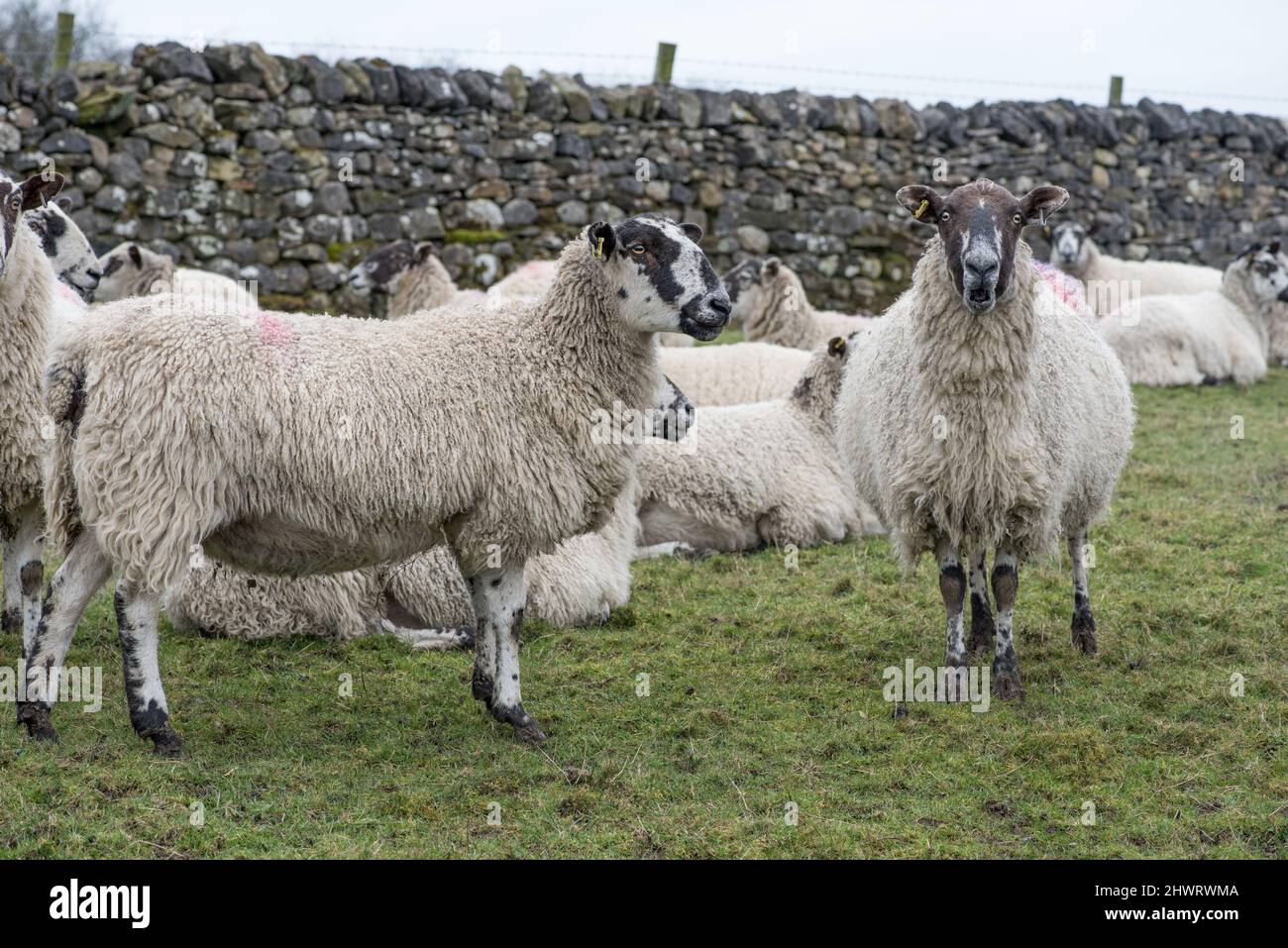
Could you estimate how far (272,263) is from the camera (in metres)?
15.4

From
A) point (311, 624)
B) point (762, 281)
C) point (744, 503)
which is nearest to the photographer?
point (311, 624)

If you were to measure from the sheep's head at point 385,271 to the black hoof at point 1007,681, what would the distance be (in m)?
7.92

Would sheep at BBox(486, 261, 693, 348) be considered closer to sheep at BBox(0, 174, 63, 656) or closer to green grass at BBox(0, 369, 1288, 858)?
green grass at BBox(0, 369, 1288, 858)

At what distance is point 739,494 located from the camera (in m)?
9.04

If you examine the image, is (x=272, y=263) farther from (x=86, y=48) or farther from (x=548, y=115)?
(x=86, y=48)

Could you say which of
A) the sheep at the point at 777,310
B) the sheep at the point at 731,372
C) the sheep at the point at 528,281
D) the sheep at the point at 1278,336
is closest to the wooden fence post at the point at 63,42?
the sheep at the point at 528,281

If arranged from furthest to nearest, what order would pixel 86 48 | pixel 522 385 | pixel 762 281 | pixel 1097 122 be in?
pixel 86 48 < pixel 1097 122 < pixel 762 281 < pixel 522 385

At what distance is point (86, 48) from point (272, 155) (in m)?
21.2

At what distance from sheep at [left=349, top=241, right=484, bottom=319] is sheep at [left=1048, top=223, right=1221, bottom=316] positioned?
7.54 m

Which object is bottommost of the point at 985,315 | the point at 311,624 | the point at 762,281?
the point at 311,624

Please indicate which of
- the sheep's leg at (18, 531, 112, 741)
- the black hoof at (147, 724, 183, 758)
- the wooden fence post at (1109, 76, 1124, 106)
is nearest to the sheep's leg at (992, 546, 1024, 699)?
the black hoof at (147, 724, 183, 758)

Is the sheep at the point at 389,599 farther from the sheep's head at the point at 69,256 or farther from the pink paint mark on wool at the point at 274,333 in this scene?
the sheep's head at the point at 69,256
